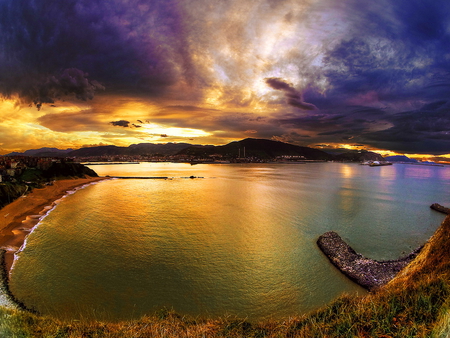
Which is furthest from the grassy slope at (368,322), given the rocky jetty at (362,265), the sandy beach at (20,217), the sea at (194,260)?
the sandy beach at (20,217)

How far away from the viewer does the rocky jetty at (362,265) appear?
1148cm

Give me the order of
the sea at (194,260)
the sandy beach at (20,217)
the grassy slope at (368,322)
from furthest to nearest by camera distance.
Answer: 1. the sandy beach at (20,217)
2. the sea at (194,260)
3. the grassy slope at (368,322)

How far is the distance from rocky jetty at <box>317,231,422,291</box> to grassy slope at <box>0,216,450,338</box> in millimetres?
6047

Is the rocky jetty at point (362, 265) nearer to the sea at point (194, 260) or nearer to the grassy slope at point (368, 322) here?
the sea at point (194, 260)

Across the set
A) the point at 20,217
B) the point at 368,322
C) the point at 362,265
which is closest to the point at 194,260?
the point at 362,265

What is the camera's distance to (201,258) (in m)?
14.9

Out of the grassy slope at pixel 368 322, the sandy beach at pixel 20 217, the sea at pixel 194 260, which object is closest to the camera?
the grassy slope at pixel 368 322

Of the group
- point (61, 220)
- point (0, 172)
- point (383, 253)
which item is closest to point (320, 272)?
point (383, 253)

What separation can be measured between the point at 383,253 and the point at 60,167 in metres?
72.2

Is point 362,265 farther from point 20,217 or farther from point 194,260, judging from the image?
point 20,217

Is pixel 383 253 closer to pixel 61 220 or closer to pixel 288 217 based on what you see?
pixel 288 217

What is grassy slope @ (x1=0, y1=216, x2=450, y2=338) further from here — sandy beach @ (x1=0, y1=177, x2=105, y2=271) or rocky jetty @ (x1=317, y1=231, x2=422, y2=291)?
sandy beach @ (x1=0, y1=177, x2=105, y2=271)

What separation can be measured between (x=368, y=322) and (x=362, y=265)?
10.7m

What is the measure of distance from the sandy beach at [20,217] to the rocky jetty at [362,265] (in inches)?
857
